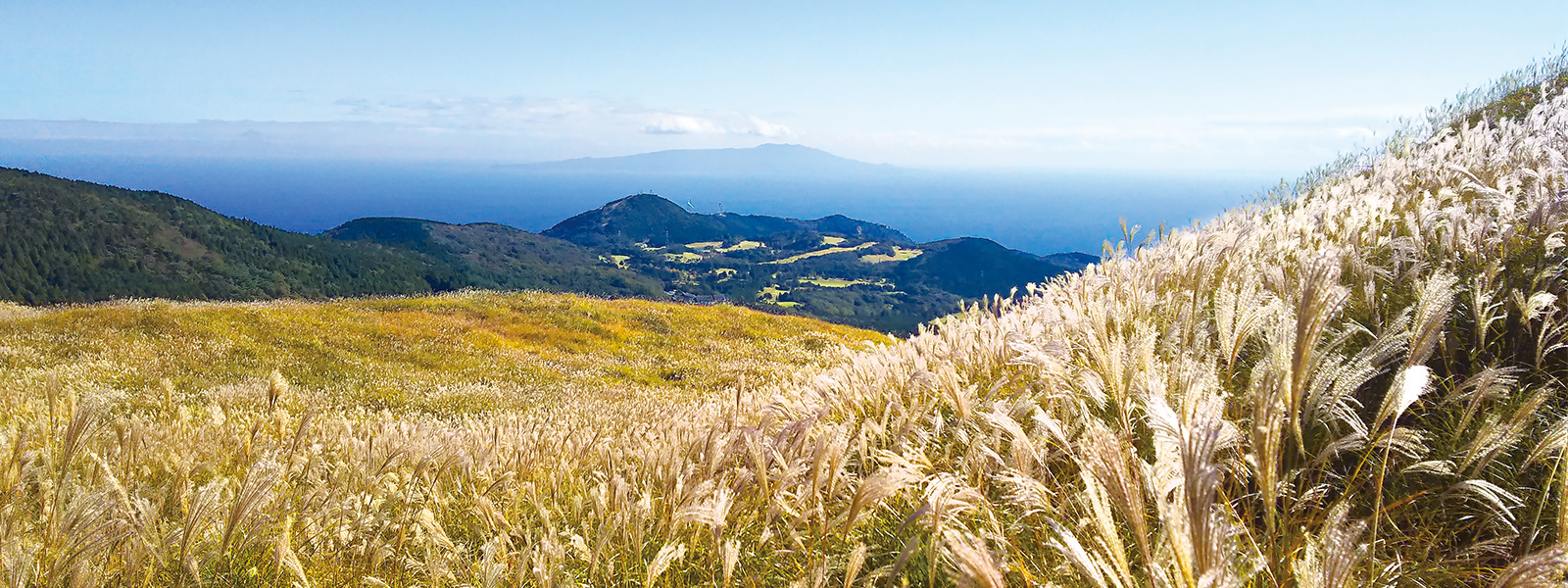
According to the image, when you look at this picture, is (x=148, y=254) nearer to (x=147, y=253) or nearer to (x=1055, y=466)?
(x=147, y=253)

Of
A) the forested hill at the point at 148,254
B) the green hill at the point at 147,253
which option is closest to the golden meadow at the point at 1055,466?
the forested hill at the point at 148,254

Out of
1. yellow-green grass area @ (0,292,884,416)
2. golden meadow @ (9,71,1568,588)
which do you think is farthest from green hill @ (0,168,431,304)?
golden meadow @ (9,71,1568,588)

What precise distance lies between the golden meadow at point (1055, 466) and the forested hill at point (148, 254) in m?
112

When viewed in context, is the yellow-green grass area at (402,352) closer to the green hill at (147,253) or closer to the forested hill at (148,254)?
the forested hill at (148,254)

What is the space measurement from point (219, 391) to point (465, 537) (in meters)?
10.3

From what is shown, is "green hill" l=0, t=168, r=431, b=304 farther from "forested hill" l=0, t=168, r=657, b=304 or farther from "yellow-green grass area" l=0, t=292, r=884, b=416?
"yellow-green grass area" l=0, t=292, r=884, b=416

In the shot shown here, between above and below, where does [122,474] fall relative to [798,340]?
above

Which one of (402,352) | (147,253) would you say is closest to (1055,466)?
(402,352)

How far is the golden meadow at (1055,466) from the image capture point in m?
1.49

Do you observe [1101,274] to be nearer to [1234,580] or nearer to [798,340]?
[1234,580]

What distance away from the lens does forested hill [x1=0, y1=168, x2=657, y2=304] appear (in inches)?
4624

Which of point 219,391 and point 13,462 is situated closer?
point 13,462

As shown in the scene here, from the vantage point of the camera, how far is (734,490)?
288cm

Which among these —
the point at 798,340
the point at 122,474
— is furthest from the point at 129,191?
the point at 122,474
